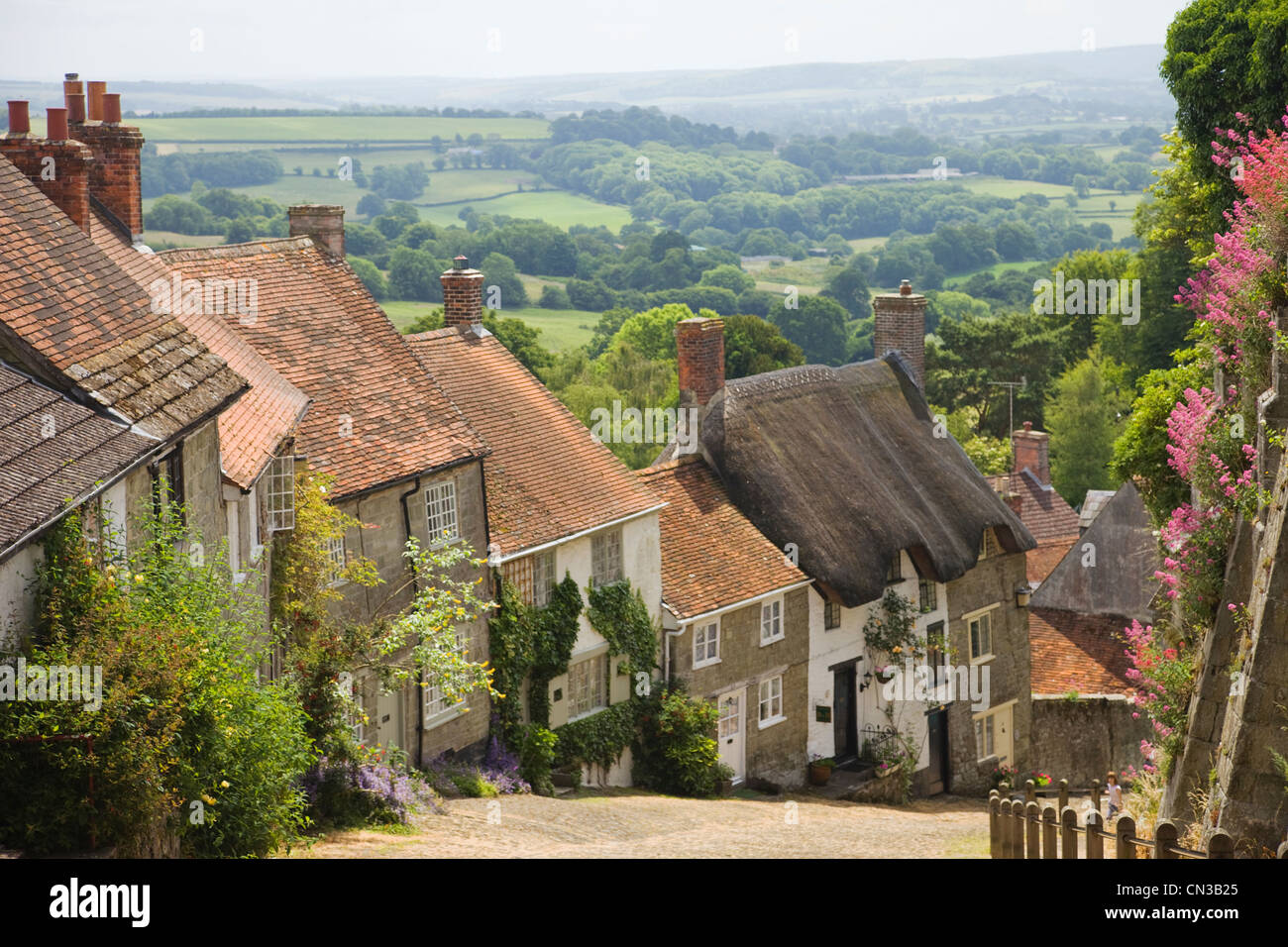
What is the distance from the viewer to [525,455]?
25.3m

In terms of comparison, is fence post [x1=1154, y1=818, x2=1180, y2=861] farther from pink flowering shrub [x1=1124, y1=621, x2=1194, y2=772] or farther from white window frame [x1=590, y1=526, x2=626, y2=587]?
white window frame [x1=590, y1=526, x2=626, y2=587]

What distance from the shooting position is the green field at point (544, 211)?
179 meters

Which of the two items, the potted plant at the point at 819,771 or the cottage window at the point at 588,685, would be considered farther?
the potted plant at the point at 819,771

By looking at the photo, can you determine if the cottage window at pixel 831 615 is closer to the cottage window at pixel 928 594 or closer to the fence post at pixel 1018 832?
the cottage window at pixel 928 594

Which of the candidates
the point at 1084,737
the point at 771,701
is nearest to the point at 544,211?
the point at 1084,737

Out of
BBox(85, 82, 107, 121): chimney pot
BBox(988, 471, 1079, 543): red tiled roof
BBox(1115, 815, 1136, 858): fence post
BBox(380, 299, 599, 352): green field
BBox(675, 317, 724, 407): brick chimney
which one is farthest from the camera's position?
BBox(380, 299, 599, 352): green field

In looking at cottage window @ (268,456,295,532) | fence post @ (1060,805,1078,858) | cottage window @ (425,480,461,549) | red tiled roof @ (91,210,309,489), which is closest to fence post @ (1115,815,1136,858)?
fence post @ (1060,805,1078,858)

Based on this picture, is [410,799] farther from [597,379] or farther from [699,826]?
[597,379]

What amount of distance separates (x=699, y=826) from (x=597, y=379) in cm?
6021

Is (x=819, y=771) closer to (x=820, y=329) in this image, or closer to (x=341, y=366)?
(x=341, y=366)

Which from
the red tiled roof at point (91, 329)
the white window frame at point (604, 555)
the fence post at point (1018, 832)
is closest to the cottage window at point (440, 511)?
the white window frame at point (604, 555)

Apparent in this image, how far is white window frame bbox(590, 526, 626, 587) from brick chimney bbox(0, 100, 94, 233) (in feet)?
34.6

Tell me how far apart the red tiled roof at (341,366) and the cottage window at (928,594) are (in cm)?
1252

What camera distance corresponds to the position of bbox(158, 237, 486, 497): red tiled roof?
66.7 ft
